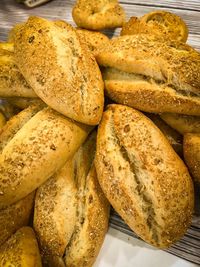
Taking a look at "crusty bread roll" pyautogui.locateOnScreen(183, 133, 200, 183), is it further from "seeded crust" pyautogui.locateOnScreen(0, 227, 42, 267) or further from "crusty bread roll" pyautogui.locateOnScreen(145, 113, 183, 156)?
"seeded crust" pyautogui.locateOnScreen(0, 227, 42, 267)

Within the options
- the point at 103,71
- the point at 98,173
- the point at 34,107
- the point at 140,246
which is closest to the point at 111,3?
the point at 103,71

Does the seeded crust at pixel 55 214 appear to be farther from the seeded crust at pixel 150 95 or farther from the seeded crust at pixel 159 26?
the seeded crust at pixel 159 26

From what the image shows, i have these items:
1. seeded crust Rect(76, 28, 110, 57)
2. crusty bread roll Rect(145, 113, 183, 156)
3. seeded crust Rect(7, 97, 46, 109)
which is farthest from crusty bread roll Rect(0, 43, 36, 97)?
crusty bread roll Rect(145, 113, 183, 156)

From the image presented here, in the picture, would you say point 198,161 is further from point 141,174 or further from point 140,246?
point 140,246

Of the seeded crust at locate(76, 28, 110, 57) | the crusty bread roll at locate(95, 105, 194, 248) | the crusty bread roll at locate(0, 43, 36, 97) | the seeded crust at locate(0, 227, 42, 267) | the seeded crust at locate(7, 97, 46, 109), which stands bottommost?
the seeded crust at locate(0, 227, 42, 267)

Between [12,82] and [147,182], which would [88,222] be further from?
[12,82]

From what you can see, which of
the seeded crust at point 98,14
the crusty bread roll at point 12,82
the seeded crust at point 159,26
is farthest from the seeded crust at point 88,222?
the seeded crust at point 98,14
